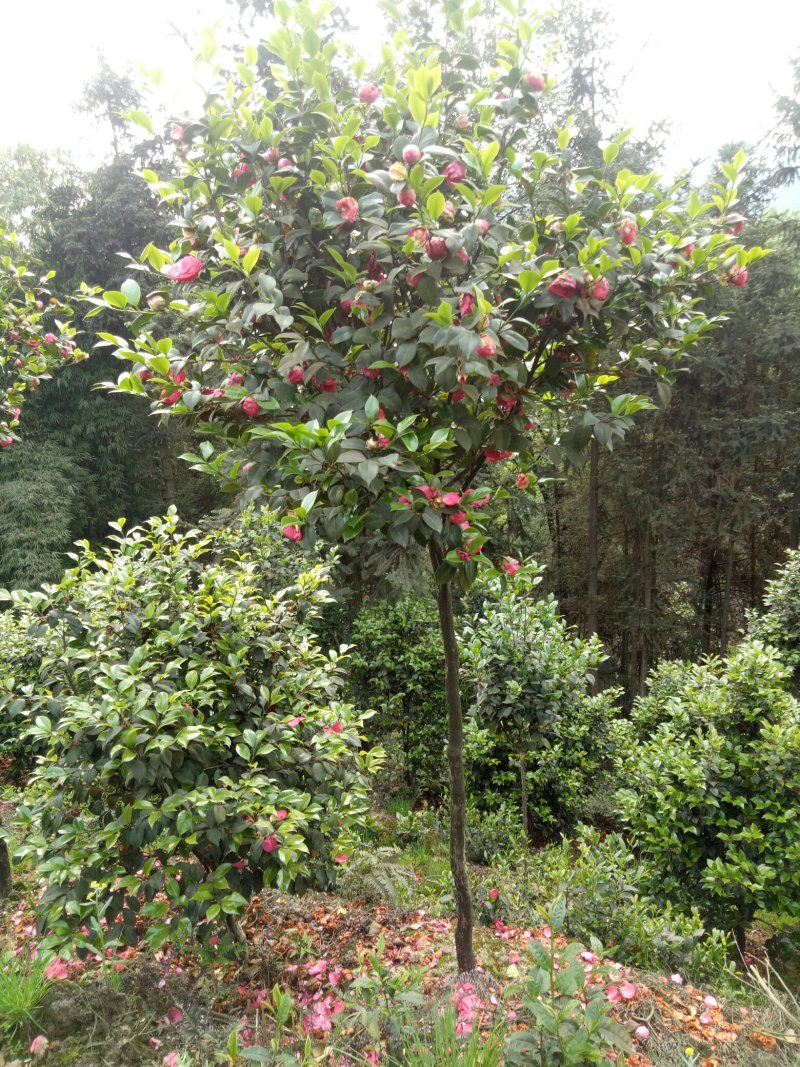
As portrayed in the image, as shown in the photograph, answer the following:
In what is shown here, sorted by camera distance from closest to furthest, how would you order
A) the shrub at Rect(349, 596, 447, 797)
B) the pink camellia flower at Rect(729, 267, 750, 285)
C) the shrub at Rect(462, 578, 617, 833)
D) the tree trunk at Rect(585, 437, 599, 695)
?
the pink camellia flower at Rect(729, 267, 750, 285) < the shrub at Rect(462, 578, 617, 833) < the shrub at Rect(349, 596, 447, 797) < the tree trunk at Rect(585, 437, 599, 695)

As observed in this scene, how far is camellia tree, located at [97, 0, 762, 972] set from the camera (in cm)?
162

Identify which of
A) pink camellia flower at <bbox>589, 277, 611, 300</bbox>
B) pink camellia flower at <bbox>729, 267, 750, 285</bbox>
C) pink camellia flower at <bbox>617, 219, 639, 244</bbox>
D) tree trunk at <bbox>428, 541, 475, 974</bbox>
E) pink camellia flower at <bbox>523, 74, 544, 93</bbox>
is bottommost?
tree trunk at <bbox>428, 541, 475, 974</bbox>

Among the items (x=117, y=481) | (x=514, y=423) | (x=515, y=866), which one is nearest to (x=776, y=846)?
(x=515, y=866)

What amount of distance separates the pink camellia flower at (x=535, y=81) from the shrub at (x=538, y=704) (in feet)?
9.35

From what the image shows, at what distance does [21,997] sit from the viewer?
200 centimetres

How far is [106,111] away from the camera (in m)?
12.8

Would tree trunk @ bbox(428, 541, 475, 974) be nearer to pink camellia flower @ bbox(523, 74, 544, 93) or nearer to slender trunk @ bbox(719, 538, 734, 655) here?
pink camellia flower @ bbox(523, 74, 544, 93)

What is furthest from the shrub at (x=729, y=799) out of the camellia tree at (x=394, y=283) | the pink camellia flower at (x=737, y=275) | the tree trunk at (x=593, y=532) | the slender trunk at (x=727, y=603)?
the slender trunk at (x=727, y=603)

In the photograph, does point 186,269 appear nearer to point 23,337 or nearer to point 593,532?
point 23,337

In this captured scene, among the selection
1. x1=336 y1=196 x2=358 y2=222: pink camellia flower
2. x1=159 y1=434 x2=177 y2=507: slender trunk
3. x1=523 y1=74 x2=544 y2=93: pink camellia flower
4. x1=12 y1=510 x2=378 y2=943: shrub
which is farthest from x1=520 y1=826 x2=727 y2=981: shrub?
x1=159 y1=434 x2=177 y2=507: slender trunk

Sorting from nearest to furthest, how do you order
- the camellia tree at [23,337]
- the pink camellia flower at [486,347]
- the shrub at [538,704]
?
the pink camellia flower at [486,347] → the shrub at [538,704] → the camellia tree at [23,337]

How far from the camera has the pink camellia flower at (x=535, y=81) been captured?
1.78 m

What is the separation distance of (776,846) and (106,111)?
16.0 meters

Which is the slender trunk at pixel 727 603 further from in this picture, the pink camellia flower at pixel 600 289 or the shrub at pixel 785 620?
Result: the pink camellia flower at pixel 600 289
